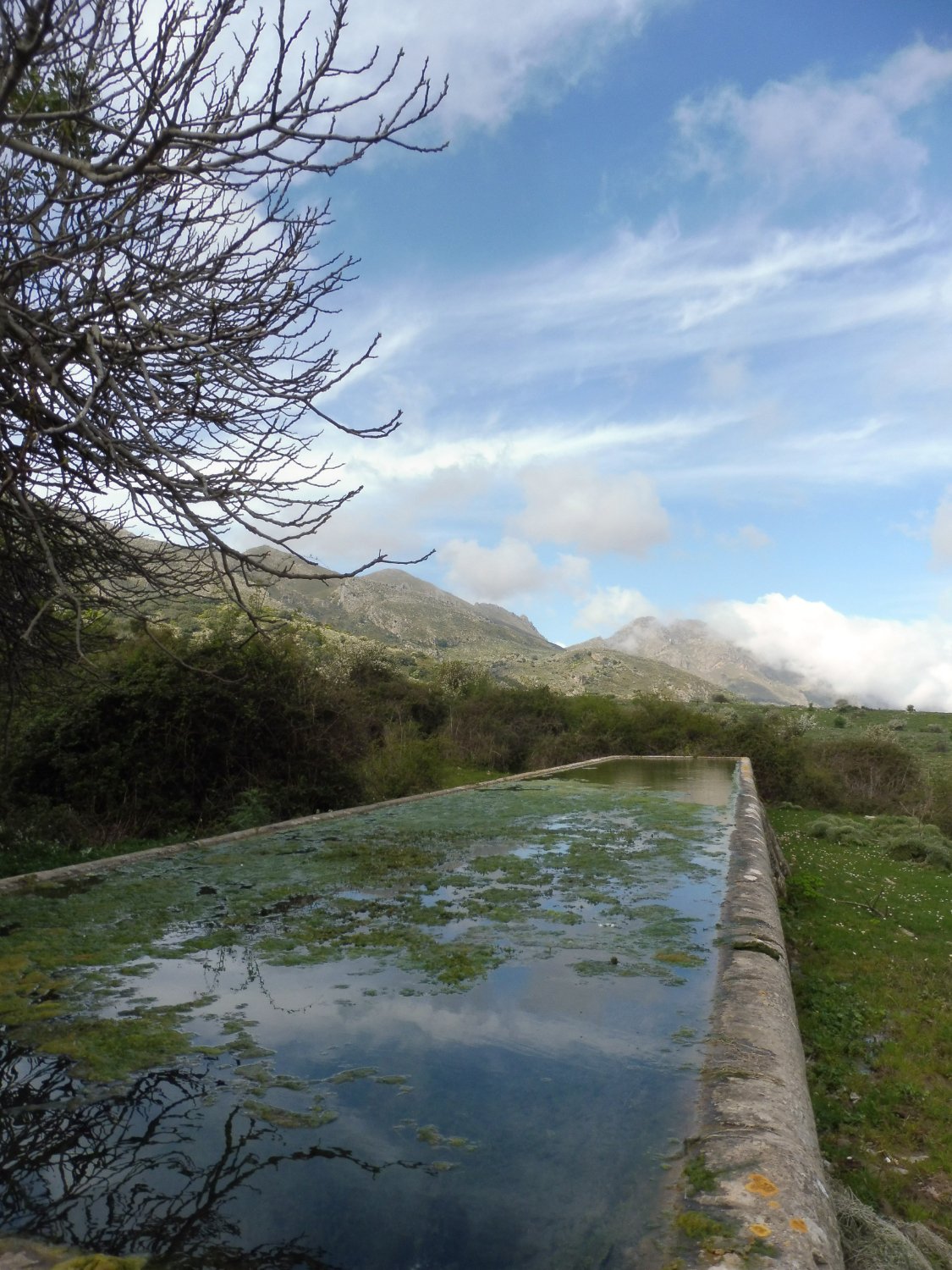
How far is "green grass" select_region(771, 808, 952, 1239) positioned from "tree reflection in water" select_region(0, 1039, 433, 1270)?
2533 mm

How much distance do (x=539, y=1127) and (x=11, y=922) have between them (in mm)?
3726

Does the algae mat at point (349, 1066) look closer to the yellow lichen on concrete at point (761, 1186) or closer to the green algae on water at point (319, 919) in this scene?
the green algae on water at point (319, 919)

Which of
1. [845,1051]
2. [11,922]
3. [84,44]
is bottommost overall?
[845,1051]

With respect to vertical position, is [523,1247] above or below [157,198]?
below

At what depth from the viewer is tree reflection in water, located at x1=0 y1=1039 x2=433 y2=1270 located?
2074 mm

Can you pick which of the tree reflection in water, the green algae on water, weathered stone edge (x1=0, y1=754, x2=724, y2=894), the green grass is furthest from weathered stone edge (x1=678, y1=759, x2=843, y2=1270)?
weathered stone edge (x1=0, y1=754, x2=724, y2=894)

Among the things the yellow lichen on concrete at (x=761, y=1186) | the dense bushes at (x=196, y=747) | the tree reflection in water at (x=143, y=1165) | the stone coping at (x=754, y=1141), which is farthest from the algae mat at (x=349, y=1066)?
the dense bushes at (x=196, y=747)

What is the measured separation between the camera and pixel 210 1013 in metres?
3.60

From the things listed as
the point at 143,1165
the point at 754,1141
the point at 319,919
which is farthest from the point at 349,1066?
the point at 319,919

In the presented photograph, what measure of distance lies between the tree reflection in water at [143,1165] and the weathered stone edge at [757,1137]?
0.88 metres

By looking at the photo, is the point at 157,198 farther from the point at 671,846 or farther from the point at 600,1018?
the point at 671,846

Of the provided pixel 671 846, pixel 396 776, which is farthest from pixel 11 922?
pixel 396 776

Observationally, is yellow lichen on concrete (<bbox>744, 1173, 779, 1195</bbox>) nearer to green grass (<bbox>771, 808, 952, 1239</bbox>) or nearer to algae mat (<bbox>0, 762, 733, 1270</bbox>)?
algae mat (<bbox>0, 762, 733, 1270</bbox>)

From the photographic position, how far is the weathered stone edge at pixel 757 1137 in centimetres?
205
